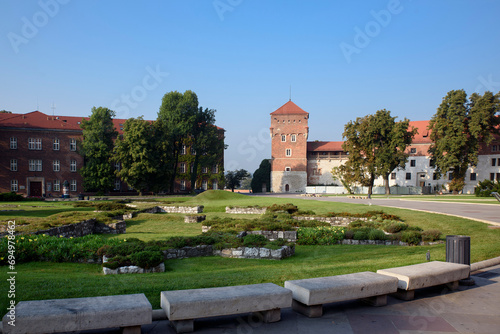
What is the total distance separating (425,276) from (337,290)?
6.05 ft

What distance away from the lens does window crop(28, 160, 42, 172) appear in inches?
2221

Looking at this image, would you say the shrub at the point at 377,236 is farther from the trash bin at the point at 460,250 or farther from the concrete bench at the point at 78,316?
the concrete bench at the point at 78,316

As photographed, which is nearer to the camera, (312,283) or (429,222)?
(312,283)

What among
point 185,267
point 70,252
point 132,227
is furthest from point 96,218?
point 185,267

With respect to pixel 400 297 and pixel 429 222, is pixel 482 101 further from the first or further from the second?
pixel 400 297

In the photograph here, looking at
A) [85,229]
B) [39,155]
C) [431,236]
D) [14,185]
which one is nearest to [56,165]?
[39,155]

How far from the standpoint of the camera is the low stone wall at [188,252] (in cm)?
1066

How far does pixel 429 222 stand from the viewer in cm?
1788

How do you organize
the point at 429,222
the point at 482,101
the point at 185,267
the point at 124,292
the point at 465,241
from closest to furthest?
the point at 124,292 < the point at 465,241 < the point at 185,267 < the point at 429,222 < the point at 482,101

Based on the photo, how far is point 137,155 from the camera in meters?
50.0

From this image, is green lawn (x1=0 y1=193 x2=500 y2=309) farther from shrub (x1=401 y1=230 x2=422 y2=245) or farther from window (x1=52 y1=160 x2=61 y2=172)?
window (x1=52 y1=160 x2=61 y2=172)

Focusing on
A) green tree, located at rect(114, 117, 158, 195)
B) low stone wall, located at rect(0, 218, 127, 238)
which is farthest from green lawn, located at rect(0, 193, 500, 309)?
green tree, located at rect(114, 117, 158, 195)

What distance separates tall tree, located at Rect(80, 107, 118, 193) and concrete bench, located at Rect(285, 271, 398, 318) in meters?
53.3

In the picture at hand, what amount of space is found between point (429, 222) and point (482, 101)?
163ft
